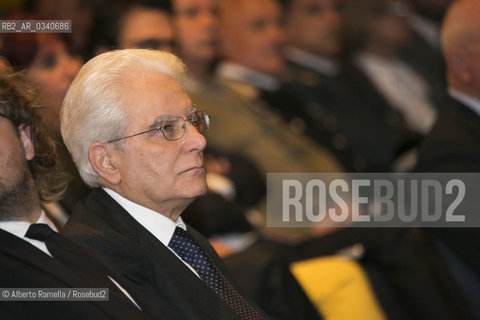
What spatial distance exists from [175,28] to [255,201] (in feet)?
2.79

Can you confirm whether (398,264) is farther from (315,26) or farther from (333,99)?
(315,26)

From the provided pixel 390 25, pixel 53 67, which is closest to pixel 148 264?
pixel 53 67

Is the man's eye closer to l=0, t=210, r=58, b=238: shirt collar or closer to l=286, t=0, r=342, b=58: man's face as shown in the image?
l=0, t=210, r=58, b=238: shirt collar

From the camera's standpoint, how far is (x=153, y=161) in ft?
6.35

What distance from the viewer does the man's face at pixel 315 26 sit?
4.72m

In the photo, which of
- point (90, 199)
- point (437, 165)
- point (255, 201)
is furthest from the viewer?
point (255, 201)

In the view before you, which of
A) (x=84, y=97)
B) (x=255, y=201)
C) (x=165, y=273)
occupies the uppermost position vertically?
(x=84, y=97)

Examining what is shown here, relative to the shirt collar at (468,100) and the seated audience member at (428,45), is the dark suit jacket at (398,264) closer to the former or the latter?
the shirt collar at (468,100)

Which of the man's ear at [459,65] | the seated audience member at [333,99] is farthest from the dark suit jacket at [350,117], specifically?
the man's ear at [459,65]

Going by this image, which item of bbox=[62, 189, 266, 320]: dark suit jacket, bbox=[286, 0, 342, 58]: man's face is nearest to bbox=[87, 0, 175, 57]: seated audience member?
bbox=[62, 189, 266, 320]: dark suit jacket

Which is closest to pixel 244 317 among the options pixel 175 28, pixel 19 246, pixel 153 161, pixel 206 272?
pixel 206 272

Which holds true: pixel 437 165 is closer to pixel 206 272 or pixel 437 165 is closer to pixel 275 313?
pixel 275 313

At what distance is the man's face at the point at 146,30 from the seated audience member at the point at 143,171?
1049 millimetres

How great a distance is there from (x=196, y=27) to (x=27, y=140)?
1.78m
